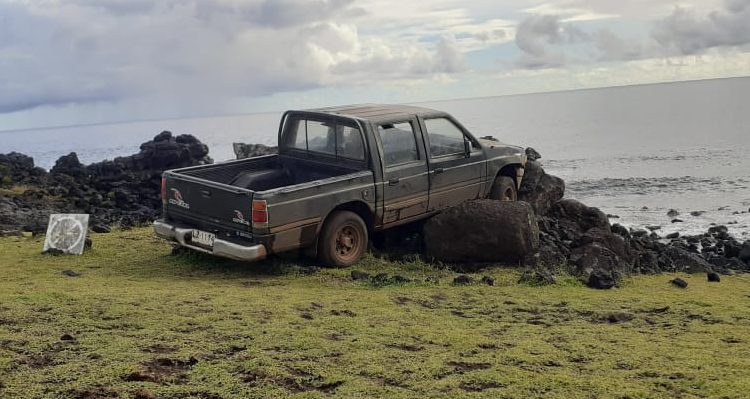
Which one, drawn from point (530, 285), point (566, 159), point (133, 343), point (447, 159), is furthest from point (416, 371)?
point (566, 159)

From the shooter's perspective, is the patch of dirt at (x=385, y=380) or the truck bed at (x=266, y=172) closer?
the patch of dirt at (x=385, y=380)

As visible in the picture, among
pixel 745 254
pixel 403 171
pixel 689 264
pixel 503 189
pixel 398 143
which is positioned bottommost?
pixel 745 254

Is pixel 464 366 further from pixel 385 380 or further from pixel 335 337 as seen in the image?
pixel 335 337

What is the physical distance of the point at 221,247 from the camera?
9.48 metres

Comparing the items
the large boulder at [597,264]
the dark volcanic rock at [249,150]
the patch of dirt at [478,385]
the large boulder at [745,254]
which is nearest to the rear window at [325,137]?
the large boulder at [597,264]

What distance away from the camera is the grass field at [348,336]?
17.0ft

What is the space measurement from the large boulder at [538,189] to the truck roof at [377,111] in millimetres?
3320

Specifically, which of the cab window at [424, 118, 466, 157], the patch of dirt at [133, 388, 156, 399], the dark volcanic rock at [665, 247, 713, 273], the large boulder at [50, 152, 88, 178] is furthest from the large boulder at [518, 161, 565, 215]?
the large boulder at [50, 152, 88, 178]

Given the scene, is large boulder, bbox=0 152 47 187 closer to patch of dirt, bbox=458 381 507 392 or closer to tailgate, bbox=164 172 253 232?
tailgate, bbox=164 172 253 232

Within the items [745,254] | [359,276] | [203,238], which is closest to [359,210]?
[359,276]

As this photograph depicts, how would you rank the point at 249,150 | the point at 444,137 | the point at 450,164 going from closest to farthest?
the point at 450,164 → the point at 444,137 → the point at 249,150

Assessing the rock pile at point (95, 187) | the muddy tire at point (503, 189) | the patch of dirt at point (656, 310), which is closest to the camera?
the patch of dirt at point (656, 310)

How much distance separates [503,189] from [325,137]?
3412mm

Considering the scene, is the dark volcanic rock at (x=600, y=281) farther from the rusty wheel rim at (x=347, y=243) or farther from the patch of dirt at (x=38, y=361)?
the patch of dirt at (x=38, y=361)
